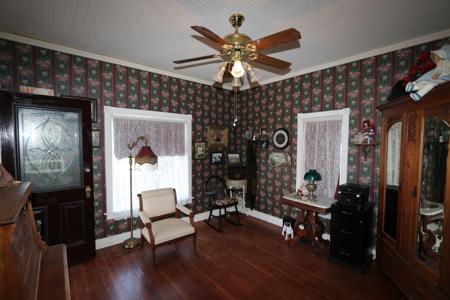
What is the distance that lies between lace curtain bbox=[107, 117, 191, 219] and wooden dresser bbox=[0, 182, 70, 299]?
1.66 meters

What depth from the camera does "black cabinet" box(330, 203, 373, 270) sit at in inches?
105

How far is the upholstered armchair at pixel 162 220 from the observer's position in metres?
2.84

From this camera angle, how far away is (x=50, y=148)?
8.90ft

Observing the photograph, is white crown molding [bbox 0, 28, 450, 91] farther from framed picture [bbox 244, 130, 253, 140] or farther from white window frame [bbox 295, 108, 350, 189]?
framed picture [bbox 244, 130, 253, 140]

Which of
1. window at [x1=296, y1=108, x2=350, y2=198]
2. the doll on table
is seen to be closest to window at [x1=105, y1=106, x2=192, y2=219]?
window at [x1=296, y1=108, x2=350, y2=198]

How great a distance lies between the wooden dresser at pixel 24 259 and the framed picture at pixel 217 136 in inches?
123

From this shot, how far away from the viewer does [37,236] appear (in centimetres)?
160

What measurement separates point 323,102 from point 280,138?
3.27ft

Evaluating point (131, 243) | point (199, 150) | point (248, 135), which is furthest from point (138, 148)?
point (248, 135)

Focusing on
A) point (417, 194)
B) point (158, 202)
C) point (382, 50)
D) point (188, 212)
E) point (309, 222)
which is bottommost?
point (309, 222)

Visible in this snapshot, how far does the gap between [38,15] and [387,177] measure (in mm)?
4362

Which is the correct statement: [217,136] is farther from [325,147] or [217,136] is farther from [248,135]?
[325,147]

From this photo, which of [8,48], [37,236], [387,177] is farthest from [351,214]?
[8,48]

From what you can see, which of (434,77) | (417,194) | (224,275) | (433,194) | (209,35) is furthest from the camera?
(224,275)
